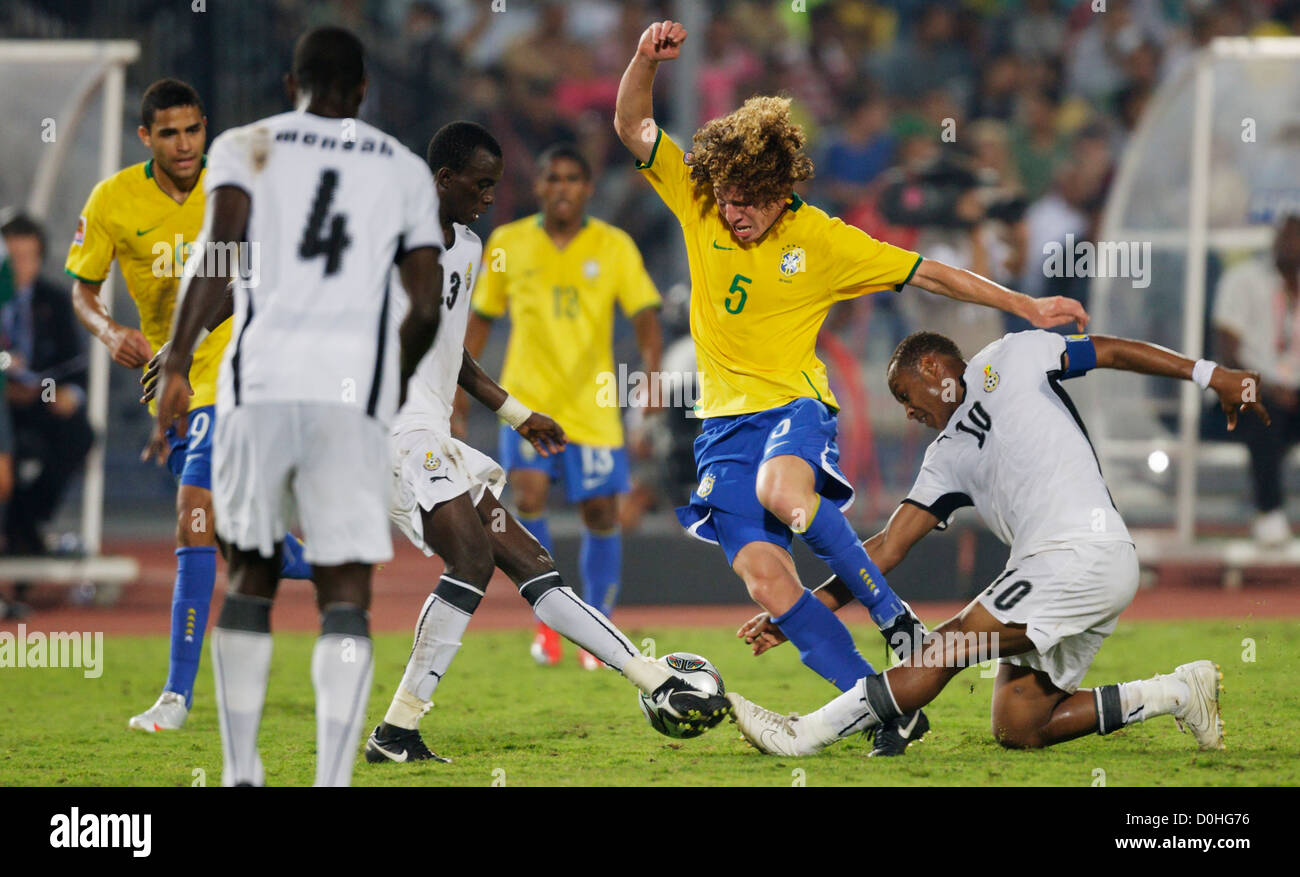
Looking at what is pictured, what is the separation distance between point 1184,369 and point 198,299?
2.94m

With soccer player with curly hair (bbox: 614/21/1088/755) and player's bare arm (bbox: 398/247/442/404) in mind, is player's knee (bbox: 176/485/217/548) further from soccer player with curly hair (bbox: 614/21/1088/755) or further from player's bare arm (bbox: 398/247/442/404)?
player's bare arm (bbox: 398/247/442/404)

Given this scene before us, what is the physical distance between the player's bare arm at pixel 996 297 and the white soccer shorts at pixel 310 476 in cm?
200

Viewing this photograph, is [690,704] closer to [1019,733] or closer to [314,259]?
[1019,733]

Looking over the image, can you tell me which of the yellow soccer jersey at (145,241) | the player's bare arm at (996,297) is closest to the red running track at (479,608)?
the yellow soccer jersey at (145,241)

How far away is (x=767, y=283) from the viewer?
521cm

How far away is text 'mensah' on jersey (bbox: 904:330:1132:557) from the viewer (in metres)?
4.88

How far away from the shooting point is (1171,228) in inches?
430

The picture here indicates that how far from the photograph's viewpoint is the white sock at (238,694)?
377 centimetres

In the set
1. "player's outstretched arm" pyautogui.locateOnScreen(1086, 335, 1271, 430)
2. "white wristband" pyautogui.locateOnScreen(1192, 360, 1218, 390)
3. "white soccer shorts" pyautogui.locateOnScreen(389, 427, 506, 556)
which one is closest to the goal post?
"white soccer shorts" pyautogui.locateOnScreen(389, 427, 506, 556)

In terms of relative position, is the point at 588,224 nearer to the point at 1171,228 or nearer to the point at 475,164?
the point at 475,164

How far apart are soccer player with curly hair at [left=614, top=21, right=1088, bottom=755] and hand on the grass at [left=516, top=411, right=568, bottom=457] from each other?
51 centimetres
